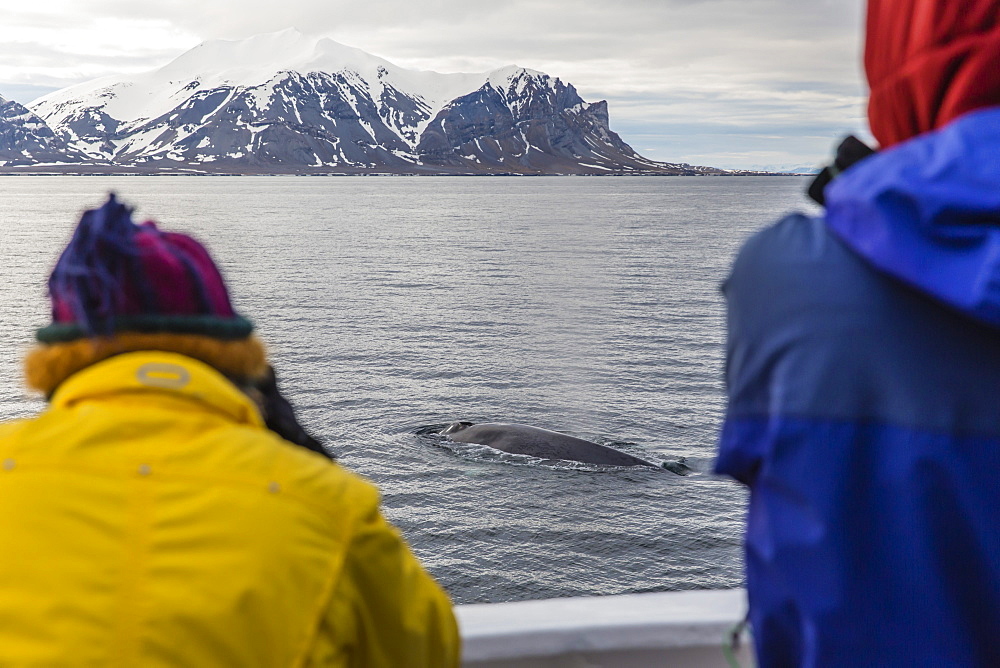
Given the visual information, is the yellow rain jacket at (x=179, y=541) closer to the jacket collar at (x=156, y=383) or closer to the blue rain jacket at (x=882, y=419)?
the jacket collar at (x=156, y=383)

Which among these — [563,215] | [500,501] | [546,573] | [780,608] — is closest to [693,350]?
[500,501]

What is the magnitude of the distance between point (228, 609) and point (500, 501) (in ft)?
52.0

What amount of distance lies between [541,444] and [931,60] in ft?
61.3

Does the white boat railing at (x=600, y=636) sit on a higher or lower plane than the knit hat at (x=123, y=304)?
lower

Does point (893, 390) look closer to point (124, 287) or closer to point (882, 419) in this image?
point (882, 419)

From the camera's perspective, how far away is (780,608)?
5.63 feet

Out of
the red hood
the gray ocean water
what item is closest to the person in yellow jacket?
the red hood

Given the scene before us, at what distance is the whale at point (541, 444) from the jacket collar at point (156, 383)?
17293mm

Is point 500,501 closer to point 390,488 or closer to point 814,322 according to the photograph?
point 390,488

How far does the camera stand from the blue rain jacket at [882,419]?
4.94 ft

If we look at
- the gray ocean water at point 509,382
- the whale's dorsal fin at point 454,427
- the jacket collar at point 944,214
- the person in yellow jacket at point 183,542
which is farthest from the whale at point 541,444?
the jacket collar at point 944,214

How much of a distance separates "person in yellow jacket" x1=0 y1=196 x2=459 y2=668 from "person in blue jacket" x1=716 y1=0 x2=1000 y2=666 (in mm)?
768

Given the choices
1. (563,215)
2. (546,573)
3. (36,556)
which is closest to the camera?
(36,556)

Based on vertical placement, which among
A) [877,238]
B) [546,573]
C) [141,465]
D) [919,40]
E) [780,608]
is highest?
[919,40]
